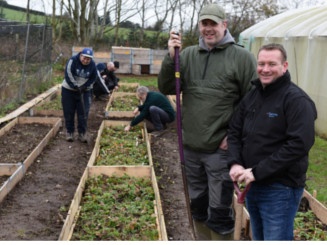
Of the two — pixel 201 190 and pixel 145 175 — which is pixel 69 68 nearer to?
pixel 145 175

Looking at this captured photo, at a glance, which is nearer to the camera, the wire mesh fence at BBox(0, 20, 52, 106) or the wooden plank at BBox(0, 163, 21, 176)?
the wooden plank at BBox(0, 163, 21, 176)

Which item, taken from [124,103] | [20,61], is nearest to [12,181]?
[124,103]

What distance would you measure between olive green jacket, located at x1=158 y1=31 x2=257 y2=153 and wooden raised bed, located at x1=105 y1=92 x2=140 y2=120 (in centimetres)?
649

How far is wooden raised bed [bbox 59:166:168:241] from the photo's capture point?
3997 millimetres

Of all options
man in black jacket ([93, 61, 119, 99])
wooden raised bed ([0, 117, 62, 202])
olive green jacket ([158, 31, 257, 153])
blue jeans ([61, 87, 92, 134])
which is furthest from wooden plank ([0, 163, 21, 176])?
man in black jacket ([93, 61, 119, 99])

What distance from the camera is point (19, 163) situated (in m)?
5.90

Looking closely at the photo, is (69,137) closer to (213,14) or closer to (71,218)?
(71,218)

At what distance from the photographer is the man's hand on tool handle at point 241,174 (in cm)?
250

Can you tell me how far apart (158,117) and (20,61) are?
497 cm

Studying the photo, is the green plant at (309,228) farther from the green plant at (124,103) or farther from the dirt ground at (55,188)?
the green plant at (124,103)

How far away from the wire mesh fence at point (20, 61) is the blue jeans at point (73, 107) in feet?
10.7

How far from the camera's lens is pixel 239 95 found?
316 centimetres

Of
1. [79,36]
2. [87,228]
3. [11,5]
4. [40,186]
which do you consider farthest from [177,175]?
[11,5]

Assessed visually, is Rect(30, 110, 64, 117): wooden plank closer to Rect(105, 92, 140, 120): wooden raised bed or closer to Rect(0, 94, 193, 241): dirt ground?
Rect(105, 92, 140, 120): wooden raised bed
